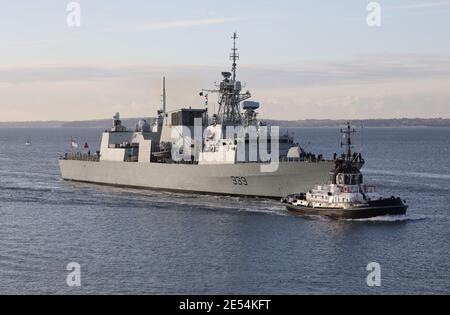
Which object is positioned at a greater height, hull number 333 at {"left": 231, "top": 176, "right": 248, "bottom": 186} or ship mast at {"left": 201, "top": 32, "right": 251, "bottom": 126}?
ship mast at {"left": 201, "top": 32, "right": 251, "bottom": 126}

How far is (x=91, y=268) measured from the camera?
32844 mm

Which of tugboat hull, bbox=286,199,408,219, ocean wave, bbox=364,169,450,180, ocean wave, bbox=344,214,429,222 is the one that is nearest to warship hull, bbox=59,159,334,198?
tugboat hull, bbox=286,199,408,219

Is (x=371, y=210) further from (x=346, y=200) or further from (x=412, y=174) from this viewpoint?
(x=412, y=174)

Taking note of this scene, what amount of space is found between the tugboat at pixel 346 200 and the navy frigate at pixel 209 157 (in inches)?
138

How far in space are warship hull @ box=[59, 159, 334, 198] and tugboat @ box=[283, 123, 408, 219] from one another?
3865 millimetres

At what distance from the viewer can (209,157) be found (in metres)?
58.3

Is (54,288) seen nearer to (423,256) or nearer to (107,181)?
(423,256)

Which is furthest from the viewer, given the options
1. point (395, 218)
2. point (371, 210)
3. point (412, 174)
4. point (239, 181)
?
point (412, 174)

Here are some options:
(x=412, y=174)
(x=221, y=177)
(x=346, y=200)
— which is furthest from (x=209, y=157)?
(x=412, y=174)

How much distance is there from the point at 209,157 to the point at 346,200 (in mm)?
15740

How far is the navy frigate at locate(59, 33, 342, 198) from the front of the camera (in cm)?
5362

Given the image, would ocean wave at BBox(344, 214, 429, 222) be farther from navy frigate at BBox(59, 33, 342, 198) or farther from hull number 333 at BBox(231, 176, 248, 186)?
hull number 333 at BBox(231, 176, 248, 186)
